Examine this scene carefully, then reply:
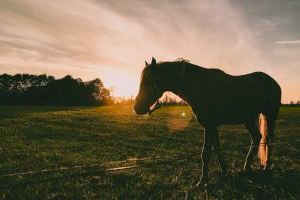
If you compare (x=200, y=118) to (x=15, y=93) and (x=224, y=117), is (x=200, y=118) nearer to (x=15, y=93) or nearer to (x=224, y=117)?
(x=224, y=117)

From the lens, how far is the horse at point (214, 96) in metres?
6.56

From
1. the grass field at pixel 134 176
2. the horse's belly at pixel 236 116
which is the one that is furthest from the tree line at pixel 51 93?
the horse's belly at pixel 236 116

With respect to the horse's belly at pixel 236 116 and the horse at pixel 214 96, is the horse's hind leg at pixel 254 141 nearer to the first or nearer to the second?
the horse at pixel 214 96

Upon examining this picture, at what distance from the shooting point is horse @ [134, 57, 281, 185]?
656 cm

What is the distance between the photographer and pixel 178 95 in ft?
23.2

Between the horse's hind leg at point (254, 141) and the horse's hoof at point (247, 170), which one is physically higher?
the horse's hind leg at point (254, 141)

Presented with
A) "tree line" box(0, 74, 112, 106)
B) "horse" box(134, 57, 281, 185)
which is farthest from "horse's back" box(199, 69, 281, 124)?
"tree line" box(0, 74, 112, 106)

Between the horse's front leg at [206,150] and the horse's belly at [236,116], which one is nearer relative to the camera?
the horse's front leg at [206,150]

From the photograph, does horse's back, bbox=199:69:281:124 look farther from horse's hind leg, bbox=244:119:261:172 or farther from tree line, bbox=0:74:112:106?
tree line, bbox=0:74:112:106

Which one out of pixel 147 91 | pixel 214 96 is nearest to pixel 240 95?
pixel 214 96

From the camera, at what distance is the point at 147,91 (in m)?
6.48

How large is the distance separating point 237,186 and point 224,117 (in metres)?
1.50

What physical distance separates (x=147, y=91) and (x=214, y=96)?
1569 millimetres

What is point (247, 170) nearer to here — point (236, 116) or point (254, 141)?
point (254, 141)
